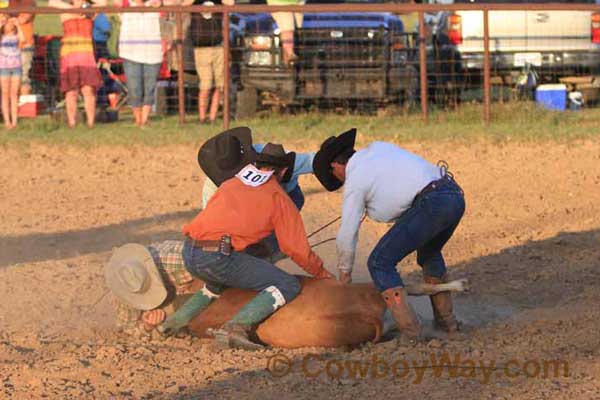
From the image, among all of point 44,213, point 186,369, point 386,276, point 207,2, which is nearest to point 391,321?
point 386,276

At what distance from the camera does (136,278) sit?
7.18 meters

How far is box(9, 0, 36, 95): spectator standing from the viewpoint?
15.9 meters

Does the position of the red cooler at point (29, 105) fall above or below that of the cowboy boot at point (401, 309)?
above

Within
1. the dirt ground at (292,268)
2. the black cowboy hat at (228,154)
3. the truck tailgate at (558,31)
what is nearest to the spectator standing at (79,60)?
the dirt ground at (292,268)

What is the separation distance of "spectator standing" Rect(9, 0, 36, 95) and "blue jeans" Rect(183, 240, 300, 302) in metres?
9.01

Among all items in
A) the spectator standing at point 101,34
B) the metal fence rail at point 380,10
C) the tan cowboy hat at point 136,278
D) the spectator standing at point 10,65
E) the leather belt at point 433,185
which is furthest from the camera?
the spectator standing at point 101,34

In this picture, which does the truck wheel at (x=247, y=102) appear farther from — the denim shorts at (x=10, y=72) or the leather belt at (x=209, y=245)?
the leather belt at (x=209, y=245)

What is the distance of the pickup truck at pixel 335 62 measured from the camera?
15.2 m

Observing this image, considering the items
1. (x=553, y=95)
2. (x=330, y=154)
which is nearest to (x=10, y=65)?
(x=553, y=95)

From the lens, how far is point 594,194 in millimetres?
11578

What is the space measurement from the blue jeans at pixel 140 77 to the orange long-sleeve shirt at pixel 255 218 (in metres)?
8.23

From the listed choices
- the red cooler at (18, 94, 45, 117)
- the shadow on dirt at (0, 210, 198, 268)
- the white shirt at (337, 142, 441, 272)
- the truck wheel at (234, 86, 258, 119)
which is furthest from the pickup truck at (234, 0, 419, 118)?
the white shirt at (337, 142, 441, 272)

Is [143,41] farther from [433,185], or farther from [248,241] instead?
[433,185]

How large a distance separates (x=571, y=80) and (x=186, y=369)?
35.7 feet
